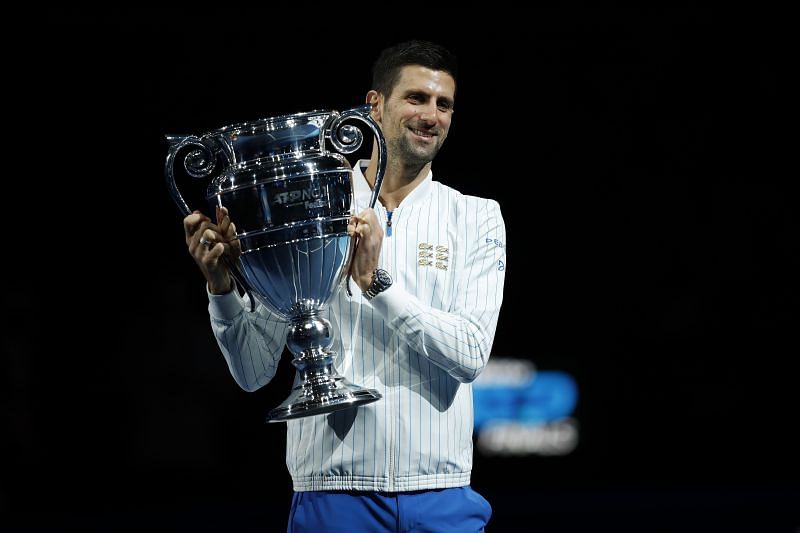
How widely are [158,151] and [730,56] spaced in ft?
11.4

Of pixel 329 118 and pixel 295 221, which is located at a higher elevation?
pixel 329 118

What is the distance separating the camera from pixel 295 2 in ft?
17.5

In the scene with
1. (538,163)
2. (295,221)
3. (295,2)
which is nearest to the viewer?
(295,221)

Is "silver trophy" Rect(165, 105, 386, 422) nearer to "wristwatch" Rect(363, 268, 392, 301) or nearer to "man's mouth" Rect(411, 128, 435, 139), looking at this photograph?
"wristwatch" Rect(363, 268, 392, 301)

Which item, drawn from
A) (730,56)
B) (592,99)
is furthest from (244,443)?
(730,56)

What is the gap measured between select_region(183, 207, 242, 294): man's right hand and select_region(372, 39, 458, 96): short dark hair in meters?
0.48

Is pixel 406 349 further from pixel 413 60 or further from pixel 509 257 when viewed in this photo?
pixel 509 257

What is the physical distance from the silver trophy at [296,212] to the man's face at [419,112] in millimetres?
188

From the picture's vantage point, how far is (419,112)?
202cm

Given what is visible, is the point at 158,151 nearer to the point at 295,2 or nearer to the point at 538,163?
the point at 295,2

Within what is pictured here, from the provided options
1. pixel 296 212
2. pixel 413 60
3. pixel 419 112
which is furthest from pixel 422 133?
pixel 296 212

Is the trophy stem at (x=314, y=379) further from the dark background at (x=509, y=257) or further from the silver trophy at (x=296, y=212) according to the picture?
the dark background at (x=509, y=257)

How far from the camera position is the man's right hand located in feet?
5.95

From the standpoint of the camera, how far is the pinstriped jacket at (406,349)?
1.88m
